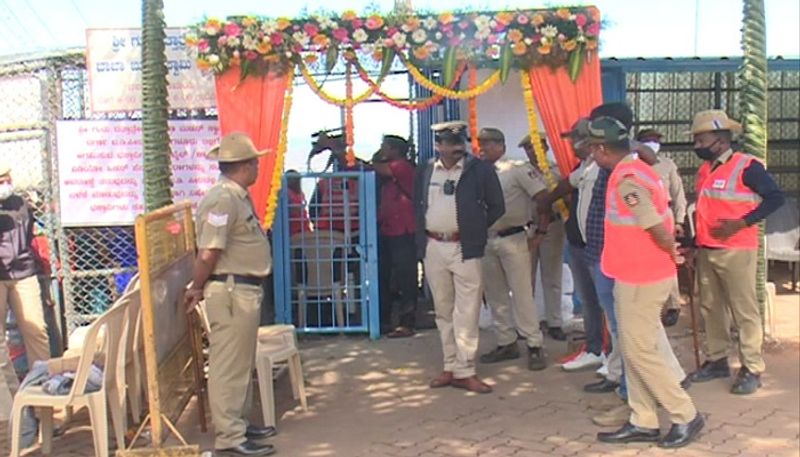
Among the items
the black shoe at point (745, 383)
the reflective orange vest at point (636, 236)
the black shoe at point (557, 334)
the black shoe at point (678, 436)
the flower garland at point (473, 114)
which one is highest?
the flower garland at point (473, 114)

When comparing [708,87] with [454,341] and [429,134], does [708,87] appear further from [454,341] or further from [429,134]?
[454,341]

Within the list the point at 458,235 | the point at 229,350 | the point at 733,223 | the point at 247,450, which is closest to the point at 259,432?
the point at 247,450

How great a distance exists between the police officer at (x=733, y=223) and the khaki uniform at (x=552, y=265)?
151cm

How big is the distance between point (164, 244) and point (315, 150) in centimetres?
364

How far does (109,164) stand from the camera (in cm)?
686

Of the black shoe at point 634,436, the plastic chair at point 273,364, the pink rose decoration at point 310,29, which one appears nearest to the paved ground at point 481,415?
the black shoe at point 634,436

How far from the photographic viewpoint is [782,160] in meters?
10.5

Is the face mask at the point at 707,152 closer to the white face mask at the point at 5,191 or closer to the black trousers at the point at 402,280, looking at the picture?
the black trousers at the point at 402,280

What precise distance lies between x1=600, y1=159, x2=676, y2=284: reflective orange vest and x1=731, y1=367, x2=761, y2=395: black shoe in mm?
1429

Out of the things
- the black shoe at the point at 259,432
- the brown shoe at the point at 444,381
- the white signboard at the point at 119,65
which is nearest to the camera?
the black shoe at the point at 259,432

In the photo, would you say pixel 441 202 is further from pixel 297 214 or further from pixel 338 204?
pixel 297 214

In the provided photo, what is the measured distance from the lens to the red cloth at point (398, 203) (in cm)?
751

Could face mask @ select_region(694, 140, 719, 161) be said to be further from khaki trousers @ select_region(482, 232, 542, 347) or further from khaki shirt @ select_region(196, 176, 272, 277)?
khaki shirt @ select_region(196, 176, 272, 277)

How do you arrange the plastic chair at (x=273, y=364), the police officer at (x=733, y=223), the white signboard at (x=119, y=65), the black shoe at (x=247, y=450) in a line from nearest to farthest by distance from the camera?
the black shoe at (x=247, y=450)
the plastic chair at (x=273, y=364)
the police officer at (x=733, y=223)
the white signboard at (x=119, y=65)
